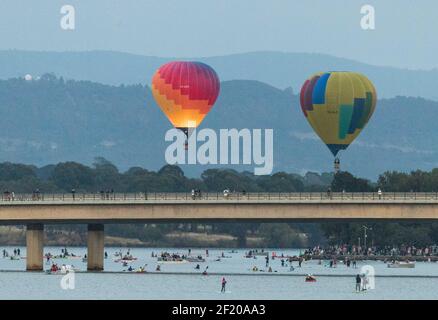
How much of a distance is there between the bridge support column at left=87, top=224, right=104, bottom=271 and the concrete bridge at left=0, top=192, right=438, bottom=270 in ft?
17.7

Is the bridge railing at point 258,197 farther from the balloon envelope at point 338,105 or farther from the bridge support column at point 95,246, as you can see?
the balloon envelope at point 338,105

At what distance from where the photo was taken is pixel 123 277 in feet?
506

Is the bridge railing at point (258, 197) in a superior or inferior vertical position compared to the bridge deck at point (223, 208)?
superior

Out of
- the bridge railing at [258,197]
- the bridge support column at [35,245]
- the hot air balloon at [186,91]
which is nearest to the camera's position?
the bridge railing at [258,197]

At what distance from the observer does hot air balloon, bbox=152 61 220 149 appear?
18312cm

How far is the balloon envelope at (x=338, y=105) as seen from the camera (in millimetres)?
177000

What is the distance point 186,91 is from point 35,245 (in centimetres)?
3133

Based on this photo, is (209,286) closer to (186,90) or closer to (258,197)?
(258,197)

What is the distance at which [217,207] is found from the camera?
495 feet

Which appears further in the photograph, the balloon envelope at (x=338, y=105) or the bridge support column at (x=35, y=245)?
the balloon envelope at (x=338, y=105)

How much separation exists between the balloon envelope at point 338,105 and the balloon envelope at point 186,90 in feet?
36.2

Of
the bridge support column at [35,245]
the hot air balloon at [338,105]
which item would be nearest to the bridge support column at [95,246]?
the bridge support column at [35,245]
